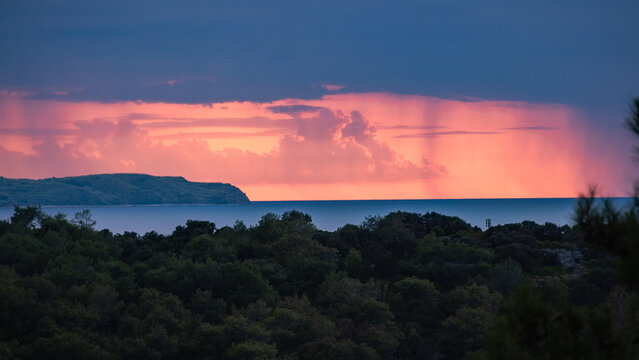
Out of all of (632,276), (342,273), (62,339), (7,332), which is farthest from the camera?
(342,273)

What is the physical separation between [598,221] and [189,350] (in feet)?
122

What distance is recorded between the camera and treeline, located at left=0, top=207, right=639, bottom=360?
43.9m

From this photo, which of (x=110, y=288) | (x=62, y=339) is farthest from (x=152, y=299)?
(x=62, y=339)

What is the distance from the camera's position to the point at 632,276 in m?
11.2

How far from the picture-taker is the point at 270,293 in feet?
173

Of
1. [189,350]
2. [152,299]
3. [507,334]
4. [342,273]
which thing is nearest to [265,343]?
[189,350]

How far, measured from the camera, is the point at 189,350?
4525 centimetres

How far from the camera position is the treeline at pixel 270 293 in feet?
144

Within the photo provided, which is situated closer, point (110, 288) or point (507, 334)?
point (507, 334)

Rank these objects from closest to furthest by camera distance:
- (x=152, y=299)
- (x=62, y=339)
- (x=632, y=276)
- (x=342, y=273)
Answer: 1. (x=632, y=276)
2. (x=62, y=339)
3. (x=152, y=299)
4. (x=342, y=273)

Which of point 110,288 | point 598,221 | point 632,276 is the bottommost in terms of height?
point 110,288

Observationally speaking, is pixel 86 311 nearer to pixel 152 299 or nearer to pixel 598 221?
pixel 152 299

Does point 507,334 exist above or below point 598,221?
below

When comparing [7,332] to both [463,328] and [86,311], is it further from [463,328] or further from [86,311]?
[463,328]
